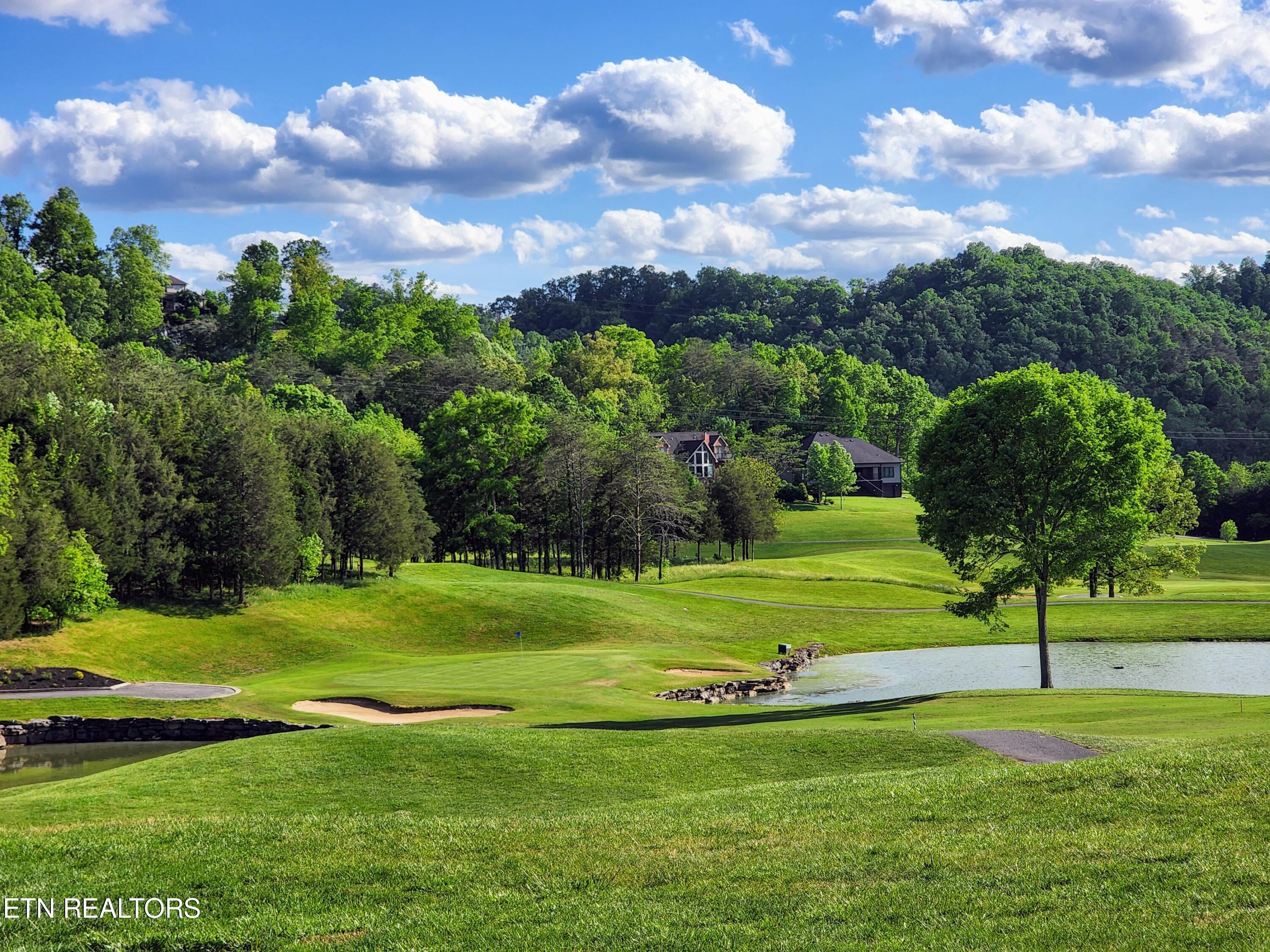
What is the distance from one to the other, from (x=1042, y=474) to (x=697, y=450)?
101040 mm

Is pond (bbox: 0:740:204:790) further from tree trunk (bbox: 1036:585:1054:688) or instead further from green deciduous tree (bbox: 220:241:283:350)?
green deciduous tree (bbox: 220:241:283:350)

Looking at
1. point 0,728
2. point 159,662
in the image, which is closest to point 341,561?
point 159,662

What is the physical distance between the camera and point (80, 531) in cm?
4816

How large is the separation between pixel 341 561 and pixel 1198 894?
197ft

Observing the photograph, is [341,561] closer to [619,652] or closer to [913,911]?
[619,652]

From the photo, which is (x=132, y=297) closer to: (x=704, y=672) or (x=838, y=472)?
(x=838, y=472)

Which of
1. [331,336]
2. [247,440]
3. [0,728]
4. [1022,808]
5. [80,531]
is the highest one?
[331,336]

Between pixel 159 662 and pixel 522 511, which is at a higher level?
pixel 522 511

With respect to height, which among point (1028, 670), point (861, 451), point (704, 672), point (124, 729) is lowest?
point (1028, 670)

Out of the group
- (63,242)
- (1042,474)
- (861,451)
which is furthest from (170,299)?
(1042,474)

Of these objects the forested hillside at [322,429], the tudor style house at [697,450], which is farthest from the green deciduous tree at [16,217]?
the tudor style house at [697,450]

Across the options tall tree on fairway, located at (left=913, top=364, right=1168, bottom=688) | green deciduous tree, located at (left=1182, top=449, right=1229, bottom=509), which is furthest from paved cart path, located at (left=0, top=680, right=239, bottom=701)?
green deciduous tree, located at (left=1182, top=449, right=1229, bottom=509)

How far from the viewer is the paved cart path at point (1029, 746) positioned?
69.8ft

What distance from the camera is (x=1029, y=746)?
22609 mm
